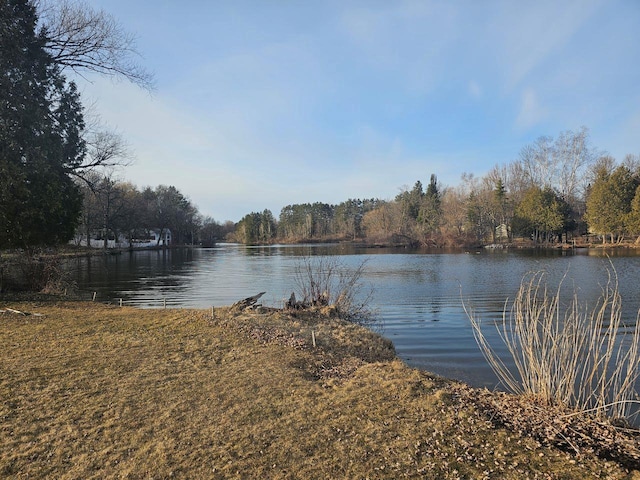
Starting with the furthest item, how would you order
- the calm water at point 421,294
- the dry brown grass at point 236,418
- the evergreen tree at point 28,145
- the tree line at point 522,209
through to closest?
the tree line at point 522,209 → the evergreen tree at point 28,145 → the calm water at point 421,294 → the dry brown grass at point 236,418

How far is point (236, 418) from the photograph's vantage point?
14.2ft

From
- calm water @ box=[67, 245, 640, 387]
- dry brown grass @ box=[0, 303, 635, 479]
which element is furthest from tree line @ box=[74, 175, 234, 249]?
dry brown grass @ box=[0, 303, 635, 479]

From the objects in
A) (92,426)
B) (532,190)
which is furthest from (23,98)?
(532,190)

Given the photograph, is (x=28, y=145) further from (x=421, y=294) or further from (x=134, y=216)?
(x=134, y=216)

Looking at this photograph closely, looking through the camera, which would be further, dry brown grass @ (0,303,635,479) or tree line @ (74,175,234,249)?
tree line @ (74,175,234,249)

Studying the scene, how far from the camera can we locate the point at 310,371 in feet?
20.6

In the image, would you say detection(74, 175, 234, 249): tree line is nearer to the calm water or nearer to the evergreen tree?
the calm water

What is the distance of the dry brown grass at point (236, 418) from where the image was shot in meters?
3.41

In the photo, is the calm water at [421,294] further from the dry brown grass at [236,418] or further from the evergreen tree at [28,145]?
the evergreen tree at [28,145]

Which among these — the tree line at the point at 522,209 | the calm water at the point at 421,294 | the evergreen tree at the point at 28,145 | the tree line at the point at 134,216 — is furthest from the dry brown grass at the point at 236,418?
the tree line at the point at 522,209

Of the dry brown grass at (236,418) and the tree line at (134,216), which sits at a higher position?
the tree line at (134,216)

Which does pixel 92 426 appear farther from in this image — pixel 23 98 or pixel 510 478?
pixel 23 98

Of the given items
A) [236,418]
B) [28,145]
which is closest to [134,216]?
[28,145]

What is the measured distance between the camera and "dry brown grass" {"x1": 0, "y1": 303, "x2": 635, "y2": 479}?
134 inches
